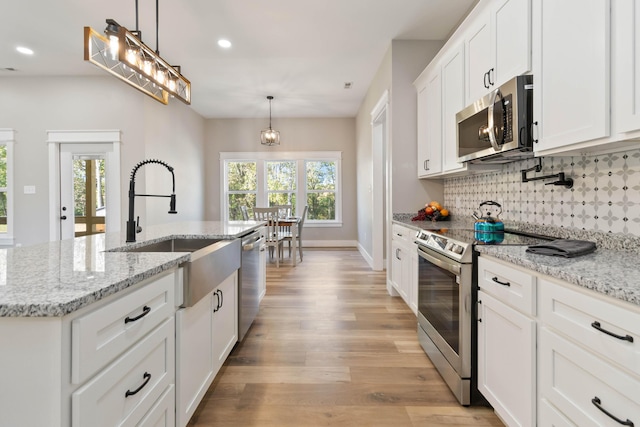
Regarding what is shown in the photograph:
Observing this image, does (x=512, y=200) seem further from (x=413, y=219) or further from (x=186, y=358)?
(x=186, y=358)

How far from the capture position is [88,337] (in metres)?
0.79

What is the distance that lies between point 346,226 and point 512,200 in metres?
4.85

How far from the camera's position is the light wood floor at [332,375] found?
161 centimetres

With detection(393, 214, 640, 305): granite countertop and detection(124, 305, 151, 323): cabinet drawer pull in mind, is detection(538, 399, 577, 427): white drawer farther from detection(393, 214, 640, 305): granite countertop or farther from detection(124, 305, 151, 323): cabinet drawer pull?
detection(124, 305, 151, 323): cabinet drawer pull

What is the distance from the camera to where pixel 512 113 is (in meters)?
1.70

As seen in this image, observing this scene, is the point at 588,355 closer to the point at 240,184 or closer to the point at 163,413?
the point at 163,413

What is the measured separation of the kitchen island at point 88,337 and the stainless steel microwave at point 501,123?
180 cm

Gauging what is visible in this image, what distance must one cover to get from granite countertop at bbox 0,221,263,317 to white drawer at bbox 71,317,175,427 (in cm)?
22

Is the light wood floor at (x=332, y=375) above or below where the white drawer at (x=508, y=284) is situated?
below

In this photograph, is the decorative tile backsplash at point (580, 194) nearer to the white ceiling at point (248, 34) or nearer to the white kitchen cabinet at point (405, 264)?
the white kitchen cabinet at point (405, 264)

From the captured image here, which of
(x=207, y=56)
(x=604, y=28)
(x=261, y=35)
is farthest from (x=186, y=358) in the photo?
(x=207, y=56)

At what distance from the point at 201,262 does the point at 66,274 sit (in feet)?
1.85

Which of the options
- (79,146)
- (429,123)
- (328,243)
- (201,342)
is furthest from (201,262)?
(328,243)

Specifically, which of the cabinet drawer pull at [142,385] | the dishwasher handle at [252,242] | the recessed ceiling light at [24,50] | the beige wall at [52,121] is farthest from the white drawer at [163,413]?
the recessed ceiling light at [24,50]
